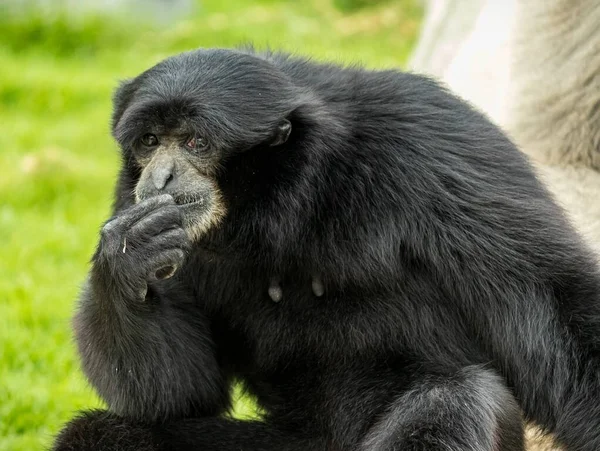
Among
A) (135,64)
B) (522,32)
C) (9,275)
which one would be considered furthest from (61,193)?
(522,32)

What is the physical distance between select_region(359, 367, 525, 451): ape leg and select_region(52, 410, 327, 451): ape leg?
2.02 ft

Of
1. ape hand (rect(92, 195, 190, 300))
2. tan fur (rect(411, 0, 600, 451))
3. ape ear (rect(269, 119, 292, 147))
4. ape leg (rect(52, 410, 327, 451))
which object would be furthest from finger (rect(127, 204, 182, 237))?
tan fur (rect(411, 0, 600, 451))

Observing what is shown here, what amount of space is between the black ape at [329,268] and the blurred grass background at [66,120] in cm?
140

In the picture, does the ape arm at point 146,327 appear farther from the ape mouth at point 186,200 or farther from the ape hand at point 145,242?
the ape mouth at point 186,200

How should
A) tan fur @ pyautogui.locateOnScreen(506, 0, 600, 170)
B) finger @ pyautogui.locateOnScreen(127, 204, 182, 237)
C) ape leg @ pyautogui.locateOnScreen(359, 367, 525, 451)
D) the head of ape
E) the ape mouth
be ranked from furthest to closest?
1. tan fur @ pyautogui.locateOnScreen(506, 0, 600, 170)
2. the ape mouth
3. the head of ape
4. finger @ pyautogui.locateOnScreen(127, 204, 182, 237)
5. ape leg @ pyautogui.locateOnScreen(359, 367, 525, 451)

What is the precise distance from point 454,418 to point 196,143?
1.96 metres

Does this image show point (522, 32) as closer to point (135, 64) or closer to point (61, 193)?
point (61, 193)

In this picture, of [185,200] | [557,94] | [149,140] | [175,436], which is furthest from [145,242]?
[557,94]

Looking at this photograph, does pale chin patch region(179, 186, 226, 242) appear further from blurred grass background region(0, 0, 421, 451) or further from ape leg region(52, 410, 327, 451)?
blurred grass background region(0, 0, 421, 451)

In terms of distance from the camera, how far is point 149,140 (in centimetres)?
574

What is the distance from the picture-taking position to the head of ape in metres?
5.60

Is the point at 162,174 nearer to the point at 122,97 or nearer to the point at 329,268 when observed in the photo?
the point at 122,97

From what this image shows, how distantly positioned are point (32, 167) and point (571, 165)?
6.80m

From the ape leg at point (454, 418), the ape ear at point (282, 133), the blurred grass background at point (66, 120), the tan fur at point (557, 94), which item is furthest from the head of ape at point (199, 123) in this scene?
the tan fur at point (557, 94)
